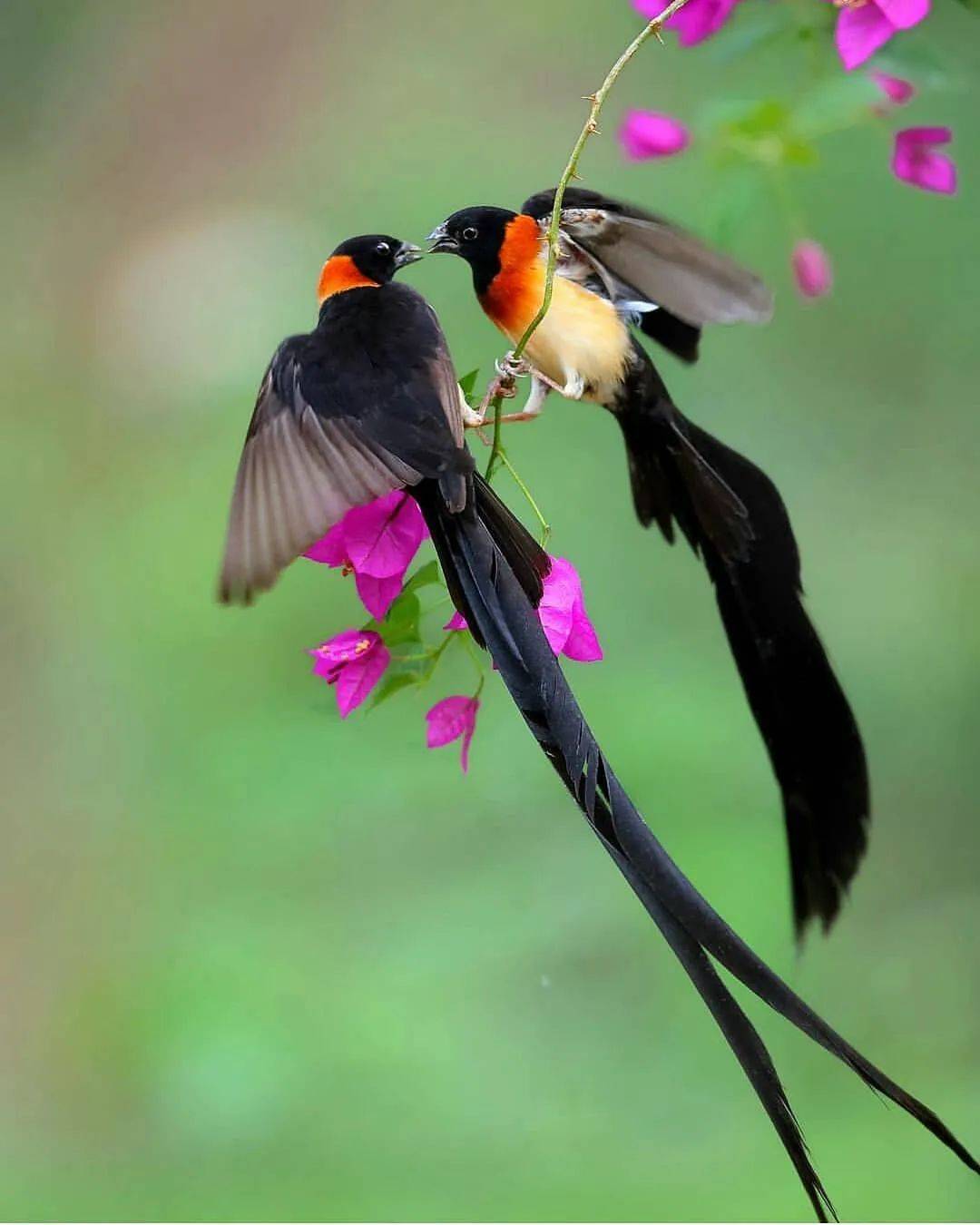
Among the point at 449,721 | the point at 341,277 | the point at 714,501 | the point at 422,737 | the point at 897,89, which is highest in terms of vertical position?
the point at 897,89

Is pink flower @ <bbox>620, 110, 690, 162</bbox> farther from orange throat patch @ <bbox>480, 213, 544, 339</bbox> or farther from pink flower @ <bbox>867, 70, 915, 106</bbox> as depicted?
orange throat patch @ <bbox>480, 213, 544, 339</bbox>

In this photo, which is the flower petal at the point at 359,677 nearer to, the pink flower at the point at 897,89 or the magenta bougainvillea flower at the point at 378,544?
the magenta bougainvillea flower at the point at 378,544

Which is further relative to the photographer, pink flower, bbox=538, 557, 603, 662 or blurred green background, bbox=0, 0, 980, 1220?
blurred green background, bbox=0, 0, 980, 1220

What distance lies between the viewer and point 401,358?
77cm

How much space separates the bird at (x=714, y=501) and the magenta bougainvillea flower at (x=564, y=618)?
133 mm

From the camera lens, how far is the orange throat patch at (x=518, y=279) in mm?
820

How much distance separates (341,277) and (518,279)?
0.10 m

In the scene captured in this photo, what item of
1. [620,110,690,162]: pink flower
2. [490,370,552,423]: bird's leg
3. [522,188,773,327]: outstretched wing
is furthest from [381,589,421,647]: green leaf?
[620,110,690,162]: pink flower

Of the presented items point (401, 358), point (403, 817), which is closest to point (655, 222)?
point (401, 358)

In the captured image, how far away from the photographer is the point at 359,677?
78 cm

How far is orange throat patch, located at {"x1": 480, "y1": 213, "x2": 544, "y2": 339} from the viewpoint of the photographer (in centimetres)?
82

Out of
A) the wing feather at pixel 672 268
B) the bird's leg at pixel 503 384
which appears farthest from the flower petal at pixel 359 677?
the wing feather at pixel 672 268

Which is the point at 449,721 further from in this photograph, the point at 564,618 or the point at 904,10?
the point at 904,10

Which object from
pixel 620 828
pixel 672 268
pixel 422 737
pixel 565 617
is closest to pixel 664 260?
pixel 672 268
